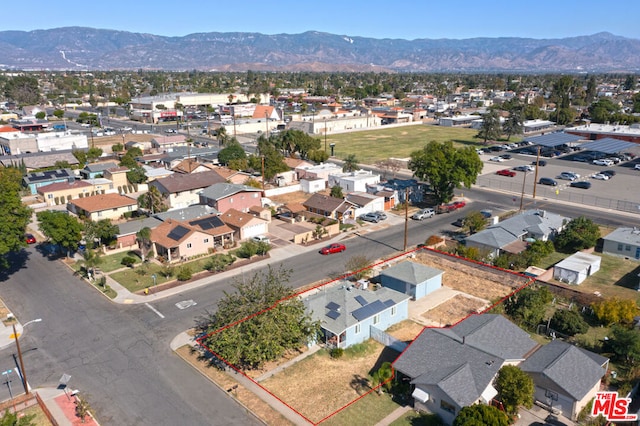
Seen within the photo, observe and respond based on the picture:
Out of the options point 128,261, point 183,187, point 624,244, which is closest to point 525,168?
point 624,244

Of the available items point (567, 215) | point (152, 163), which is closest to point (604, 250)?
point (567, 215)

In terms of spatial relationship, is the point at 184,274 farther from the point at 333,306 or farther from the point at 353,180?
the point at 353,180

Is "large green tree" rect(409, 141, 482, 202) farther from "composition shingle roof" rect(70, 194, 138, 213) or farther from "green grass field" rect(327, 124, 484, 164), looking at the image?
"composition shingle roof" rect(70, 194, 138, 213)

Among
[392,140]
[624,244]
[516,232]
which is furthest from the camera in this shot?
[392,140]

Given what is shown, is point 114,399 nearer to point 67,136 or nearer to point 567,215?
point 567,215

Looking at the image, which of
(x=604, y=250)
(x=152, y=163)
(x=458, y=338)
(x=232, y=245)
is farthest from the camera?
(x=152, y=163)

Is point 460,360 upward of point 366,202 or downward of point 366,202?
downward

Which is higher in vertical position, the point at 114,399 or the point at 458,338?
the point at 458,338
